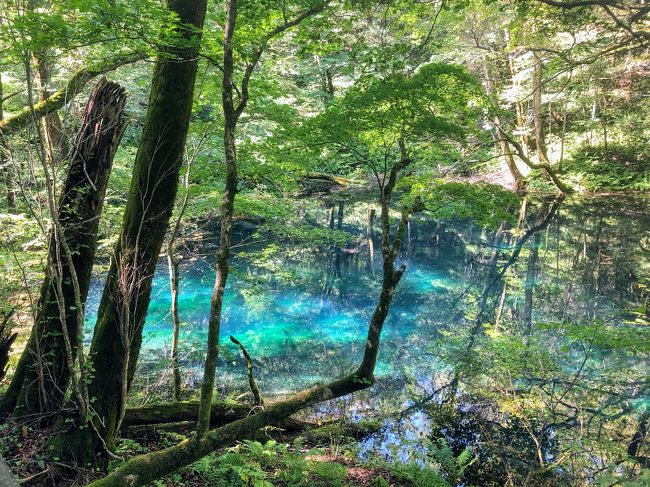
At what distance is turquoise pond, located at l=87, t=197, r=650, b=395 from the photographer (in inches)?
313

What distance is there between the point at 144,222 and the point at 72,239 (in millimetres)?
694

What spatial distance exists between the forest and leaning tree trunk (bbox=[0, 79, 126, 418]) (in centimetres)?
2

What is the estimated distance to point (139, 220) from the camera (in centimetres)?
402

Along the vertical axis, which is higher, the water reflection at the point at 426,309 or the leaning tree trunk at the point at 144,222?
the leaning tree trunk at the point at 144,222

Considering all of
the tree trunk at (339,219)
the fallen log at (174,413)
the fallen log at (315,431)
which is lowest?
the fallen log at (315,431)

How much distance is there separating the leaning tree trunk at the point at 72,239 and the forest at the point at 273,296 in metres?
0.02

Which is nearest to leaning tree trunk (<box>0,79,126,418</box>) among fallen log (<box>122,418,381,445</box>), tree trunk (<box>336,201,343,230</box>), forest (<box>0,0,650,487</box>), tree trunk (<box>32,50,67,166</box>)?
forest (<box>0,0,650,487</box>)

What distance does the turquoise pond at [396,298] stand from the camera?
795 centimetres

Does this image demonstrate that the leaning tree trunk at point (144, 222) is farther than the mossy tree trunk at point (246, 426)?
Yes

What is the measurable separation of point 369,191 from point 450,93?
18.4m

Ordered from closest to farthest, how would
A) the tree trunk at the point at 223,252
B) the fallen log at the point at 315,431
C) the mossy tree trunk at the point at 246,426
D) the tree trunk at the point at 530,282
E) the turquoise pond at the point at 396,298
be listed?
the mossy tree trunk at the point at 246,426 < the tree trunk at the point at 223,252 < the fallen log at the point at 315,431 < the turquoise pond at the point at 396,298 < the tree trunk at the point at 530,282

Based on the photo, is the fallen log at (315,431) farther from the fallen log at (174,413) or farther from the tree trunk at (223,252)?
the tree trunk at (223,252)

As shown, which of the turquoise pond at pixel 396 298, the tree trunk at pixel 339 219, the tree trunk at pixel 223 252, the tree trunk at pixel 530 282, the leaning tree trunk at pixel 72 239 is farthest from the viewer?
the tree trunk at pixel 339 219

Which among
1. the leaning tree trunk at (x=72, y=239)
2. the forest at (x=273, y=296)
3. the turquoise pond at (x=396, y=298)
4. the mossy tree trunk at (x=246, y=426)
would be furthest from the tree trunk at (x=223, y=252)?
the turquoise pond at (x=396, y=298)
